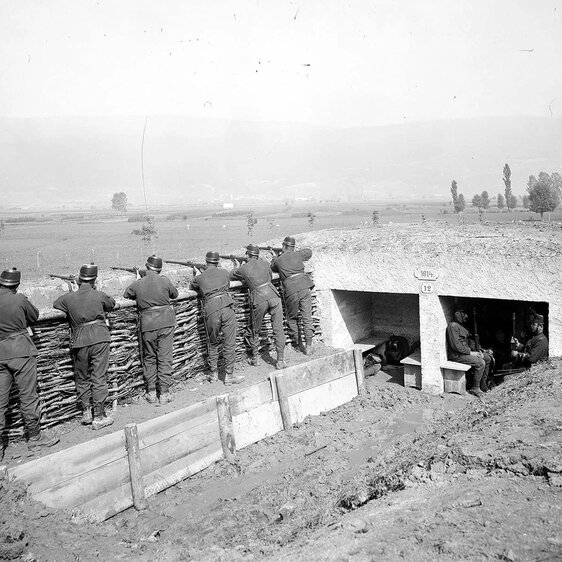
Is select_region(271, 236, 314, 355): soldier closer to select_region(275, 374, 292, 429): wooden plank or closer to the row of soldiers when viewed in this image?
the row of soldiers

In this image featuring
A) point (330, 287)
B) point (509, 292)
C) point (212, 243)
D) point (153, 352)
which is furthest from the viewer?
point (212, 243)

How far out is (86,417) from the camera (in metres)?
7.16

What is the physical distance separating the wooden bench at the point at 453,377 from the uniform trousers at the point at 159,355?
4.76 meters

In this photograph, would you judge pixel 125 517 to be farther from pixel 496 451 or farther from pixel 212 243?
pixel 212 243

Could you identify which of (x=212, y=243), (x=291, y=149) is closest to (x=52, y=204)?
(x=291, y=149)

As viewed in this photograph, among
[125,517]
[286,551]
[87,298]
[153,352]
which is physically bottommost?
[125,517]

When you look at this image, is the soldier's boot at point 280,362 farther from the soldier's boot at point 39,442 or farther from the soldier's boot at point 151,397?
the soldier's boot at point 39,442

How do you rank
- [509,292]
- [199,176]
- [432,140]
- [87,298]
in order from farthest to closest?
1. [432,140]
2. [199,176]
3. [509,292]
4. [87,298]

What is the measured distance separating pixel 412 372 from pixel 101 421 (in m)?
5.73

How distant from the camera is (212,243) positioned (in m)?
31.8

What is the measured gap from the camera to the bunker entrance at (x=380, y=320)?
37.7 feet

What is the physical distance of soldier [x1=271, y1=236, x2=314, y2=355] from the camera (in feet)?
31.7

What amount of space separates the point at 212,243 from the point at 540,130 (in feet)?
598

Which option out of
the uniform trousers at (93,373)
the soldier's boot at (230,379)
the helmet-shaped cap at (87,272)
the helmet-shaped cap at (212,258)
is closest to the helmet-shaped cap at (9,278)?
the helmet-shaped cap at (87,272)
